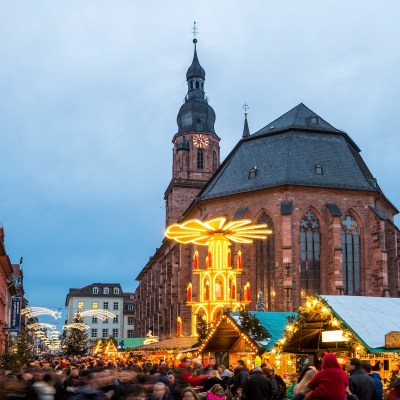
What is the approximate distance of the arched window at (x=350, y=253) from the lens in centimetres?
4462

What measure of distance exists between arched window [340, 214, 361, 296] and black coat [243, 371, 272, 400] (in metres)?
32.6

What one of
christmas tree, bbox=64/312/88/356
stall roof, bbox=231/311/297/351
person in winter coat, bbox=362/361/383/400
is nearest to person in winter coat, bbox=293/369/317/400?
person in winter coat, bbox=362/361/383/400

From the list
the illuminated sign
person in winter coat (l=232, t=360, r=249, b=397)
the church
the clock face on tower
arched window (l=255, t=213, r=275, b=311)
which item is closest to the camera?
person in winter coat (l=232, t=360, r=249, b=397)

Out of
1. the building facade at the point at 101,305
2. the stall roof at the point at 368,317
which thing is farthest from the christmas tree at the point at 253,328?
the building facade at the point at 101,305

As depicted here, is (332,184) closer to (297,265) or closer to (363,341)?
(297,265)

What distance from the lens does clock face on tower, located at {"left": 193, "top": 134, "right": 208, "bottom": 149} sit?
243 feet

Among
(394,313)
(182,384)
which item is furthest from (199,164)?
(182,384)

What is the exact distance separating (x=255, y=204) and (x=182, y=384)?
33586mm

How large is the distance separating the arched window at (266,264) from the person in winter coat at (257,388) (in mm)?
31402

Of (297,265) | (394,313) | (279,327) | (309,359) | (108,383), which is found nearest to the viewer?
(108,383)

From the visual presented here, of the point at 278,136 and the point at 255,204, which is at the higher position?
the point at 278,136

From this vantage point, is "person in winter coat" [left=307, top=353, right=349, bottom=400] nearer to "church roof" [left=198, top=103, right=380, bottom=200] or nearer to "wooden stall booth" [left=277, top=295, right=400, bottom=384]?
"wooden stall booth" [left=277, top=295, right=400, bottom=384]

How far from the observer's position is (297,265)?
43719mm

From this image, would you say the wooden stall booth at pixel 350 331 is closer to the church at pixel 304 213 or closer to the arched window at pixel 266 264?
the church at pixel 304 213
